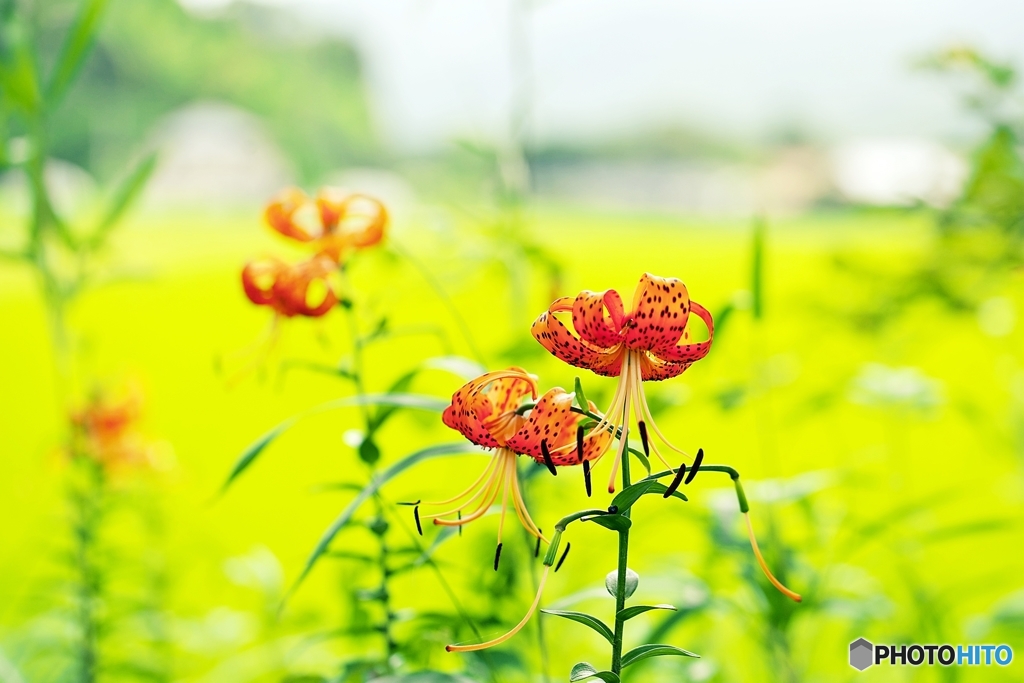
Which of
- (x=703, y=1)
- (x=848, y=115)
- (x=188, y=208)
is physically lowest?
(x=703, y=1)

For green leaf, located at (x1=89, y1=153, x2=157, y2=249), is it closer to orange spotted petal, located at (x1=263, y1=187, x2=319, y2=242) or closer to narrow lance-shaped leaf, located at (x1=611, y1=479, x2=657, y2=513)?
orange spotted petal, located at (x1=263, y1=187, x2=319, y2=242)

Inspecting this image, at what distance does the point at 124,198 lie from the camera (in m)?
0.93

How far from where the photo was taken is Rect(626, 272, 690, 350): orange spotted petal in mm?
463

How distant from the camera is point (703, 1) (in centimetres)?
230

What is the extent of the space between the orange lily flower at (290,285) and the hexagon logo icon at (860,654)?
647 mm

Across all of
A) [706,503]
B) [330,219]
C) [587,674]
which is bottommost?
[587,674]

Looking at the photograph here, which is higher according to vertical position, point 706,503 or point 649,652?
point 706,503

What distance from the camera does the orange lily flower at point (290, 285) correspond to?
2.29 ft

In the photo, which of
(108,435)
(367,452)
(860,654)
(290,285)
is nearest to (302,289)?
(290,285)

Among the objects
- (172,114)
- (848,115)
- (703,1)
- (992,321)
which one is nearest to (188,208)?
(172,114)

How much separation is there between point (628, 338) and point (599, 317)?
0.02 m

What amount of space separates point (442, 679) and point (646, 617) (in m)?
0.76

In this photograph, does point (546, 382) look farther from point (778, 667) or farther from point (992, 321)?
point (992, 321)

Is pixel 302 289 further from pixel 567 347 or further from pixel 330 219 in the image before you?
pixel 567 347
